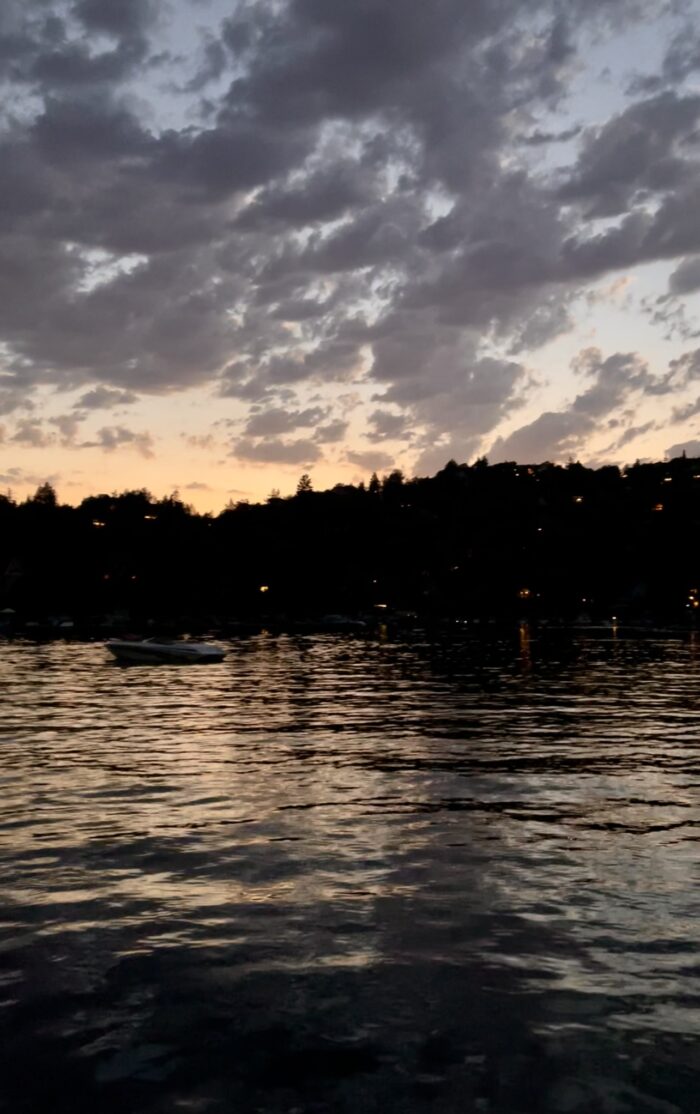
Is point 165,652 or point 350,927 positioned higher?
point 165,652

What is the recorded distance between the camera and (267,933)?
42.3 ft

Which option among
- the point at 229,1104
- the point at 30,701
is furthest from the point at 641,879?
the point at 30,701

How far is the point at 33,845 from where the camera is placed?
58.3 ft

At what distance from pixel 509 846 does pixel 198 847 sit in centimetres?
583

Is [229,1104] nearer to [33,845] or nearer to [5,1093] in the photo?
[5,1093]

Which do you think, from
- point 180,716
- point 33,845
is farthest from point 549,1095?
point 180,716

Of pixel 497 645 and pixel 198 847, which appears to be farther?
pixel 497 645

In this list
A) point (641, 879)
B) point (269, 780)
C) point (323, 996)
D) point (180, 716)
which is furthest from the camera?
point (180, 716)

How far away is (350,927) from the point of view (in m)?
13.1

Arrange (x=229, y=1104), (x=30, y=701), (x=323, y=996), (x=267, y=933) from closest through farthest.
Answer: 1. (x=229, y=1104)
2. (x=323, y=996)
3. (x=267, y=933)
4. (x=30, y=701)

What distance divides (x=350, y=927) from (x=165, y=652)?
69509 mm

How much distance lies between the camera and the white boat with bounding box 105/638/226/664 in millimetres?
78438

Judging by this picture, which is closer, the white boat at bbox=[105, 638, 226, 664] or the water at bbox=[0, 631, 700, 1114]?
the water at bbox=[0, 631, 700, 1114]

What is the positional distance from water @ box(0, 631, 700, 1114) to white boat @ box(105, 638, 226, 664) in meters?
46.2
